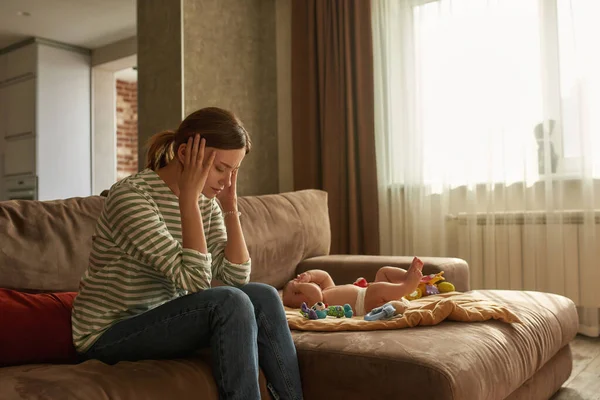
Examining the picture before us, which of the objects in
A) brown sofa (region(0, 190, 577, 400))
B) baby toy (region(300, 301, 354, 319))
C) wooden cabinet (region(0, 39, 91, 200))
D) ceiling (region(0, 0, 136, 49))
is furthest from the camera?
wooden cabinet (region(0, 39, 91, 200))

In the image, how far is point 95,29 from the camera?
18.8 ft

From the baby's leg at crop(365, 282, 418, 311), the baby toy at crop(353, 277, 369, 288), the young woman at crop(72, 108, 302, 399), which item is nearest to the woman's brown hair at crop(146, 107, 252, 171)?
the young woman at crop(72, 108, 302, 399)

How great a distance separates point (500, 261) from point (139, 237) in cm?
258

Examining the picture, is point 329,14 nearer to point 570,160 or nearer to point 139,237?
point 570,160

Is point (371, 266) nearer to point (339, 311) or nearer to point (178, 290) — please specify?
point (339, 311)

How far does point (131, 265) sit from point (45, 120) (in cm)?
504

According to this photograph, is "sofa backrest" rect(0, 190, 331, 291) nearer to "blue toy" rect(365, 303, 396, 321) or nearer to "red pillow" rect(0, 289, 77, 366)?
"red pillow" rect(0, 289, 77, 366)

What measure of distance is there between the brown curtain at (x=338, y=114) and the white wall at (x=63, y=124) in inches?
112

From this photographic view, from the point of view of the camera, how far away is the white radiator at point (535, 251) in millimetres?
3178

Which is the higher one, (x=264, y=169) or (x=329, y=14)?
(x=329, y=14)

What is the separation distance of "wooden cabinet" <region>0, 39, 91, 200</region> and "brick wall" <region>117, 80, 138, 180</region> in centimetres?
76

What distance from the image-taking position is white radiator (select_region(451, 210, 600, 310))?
10.4 feet

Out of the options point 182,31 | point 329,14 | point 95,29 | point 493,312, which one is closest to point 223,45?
point 182,31

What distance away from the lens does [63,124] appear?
6.05 meters
